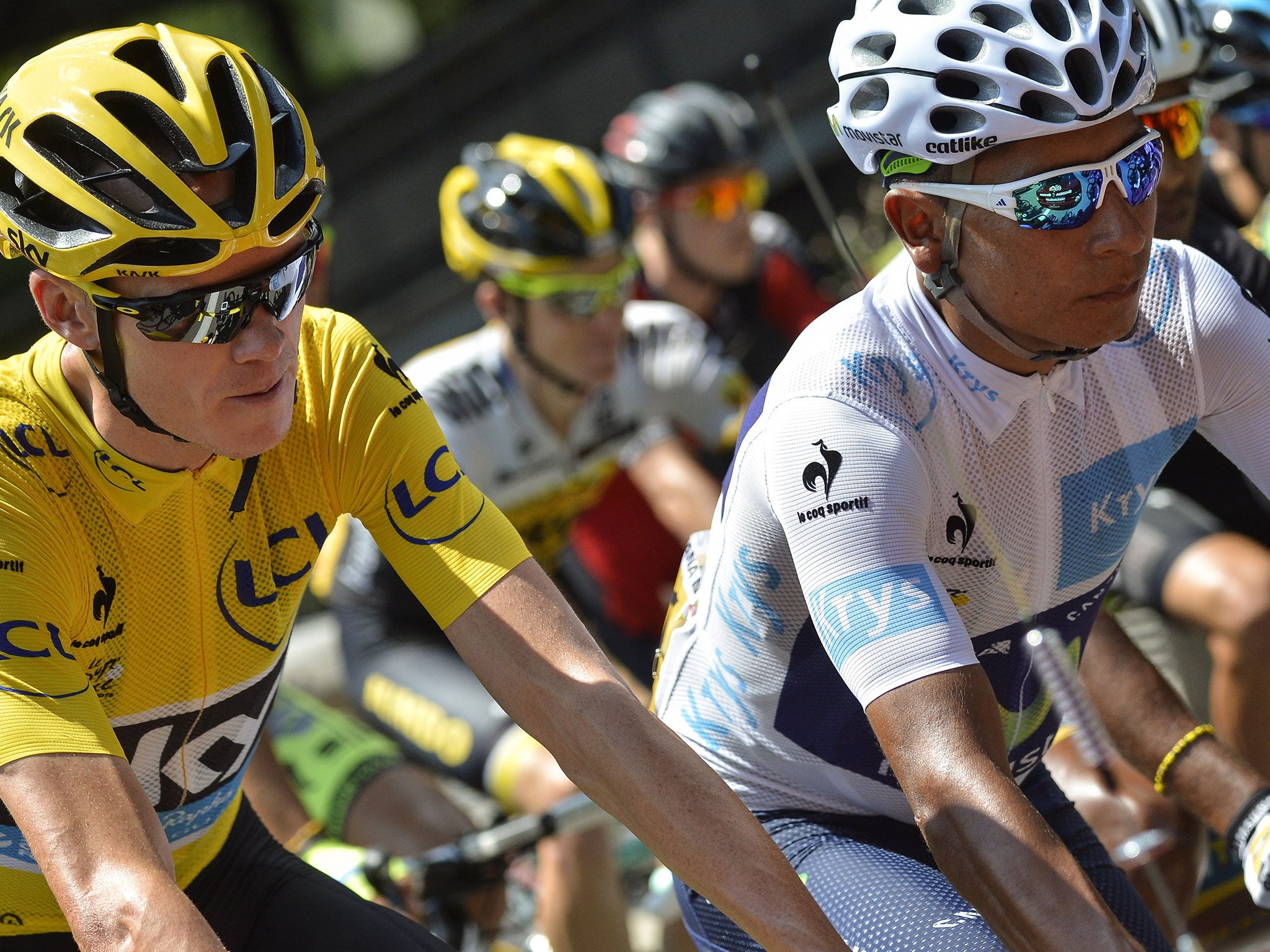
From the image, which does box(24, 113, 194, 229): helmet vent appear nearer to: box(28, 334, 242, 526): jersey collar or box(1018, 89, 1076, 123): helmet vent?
box(28, 334, 242, 526): jersey collar

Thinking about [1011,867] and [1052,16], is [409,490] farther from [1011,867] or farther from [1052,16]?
[1052,16]

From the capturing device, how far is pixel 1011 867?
2115 millimetres

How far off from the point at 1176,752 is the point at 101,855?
211cm

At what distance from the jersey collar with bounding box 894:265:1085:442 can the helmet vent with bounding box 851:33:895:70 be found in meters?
0.43

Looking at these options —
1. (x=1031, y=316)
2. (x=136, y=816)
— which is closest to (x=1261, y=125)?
(x=1031, y=316)

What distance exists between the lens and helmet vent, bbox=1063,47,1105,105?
2.37 metres

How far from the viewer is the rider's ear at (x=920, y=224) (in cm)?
250

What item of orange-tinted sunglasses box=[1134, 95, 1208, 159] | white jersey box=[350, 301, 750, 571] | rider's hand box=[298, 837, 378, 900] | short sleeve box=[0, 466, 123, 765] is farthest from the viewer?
white jersey box=[350, 301, 750, 571]

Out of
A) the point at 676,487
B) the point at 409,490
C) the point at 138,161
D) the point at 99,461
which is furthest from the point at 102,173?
the point at 676,487

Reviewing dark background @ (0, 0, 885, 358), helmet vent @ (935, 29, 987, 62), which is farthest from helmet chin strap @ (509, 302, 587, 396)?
dark background @ (0, 0, 885, 358)

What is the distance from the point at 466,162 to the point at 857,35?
3.58 meters

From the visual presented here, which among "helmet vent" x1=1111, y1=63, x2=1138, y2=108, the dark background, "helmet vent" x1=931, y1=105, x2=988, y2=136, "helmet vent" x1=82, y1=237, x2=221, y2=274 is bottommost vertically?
the dark background

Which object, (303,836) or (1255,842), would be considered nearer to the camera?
(1255,842)

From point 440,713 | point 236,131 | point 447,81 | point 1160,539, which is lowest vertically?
point 1160,539
